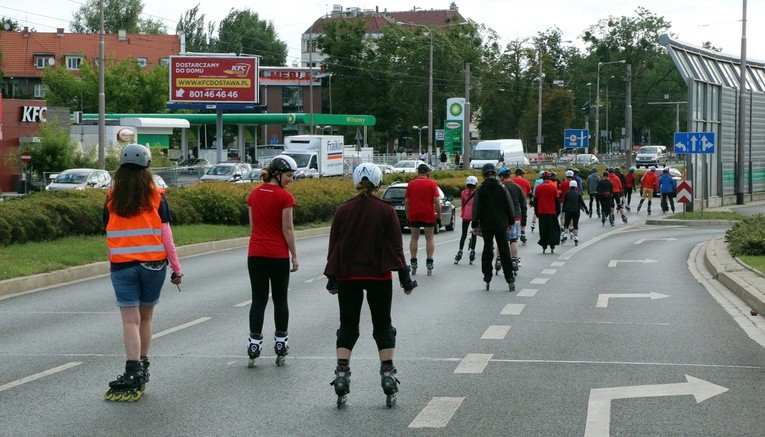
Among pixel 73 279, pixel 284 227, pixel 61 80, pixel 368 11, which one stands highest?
pixel 368 11

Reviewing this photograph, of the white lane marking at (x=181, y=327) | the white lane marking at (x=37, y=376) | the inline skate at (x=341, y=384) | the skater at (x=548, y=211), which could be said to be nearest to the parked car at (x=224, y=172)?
the skater at (x=548, y=211)

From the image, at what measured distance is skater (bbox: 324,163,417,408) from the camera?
827 centimetres

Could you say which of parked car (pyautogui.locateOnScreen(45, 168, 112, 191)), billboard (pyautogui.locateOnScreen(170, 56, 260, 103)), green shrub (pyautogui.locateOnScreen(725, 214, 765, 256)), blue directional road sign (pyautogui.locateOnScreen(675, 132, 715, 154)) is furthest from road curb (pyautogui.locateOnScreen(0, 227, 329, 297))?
billboard (pyautogui.locateOnScreen(170, 56, 260, 103))

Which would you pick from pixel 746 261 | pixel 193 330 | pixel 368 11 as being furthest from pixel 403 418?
pixel 368 11

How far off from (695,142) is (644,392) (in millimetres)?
29440

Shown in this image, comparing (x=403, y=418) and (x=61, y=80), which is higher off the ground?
(x=61, y=80)

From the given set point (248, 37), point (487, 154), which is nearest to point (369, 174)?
point (487, 154)

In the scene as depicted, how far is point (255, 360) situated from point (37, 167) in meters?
44.1

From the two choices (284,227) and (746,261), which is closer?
(284,227)

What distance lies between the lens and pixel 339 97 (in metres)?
118

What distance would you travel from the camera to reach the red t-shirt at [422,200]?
19281 mm

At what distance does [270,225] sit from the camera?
33.0ft

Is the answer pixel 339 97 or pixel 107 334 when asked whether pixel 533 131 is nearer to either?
pixel 339 97

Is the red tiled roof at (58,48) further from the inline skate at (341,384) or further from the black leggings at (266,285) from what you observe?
the inline skate at (341,384)
